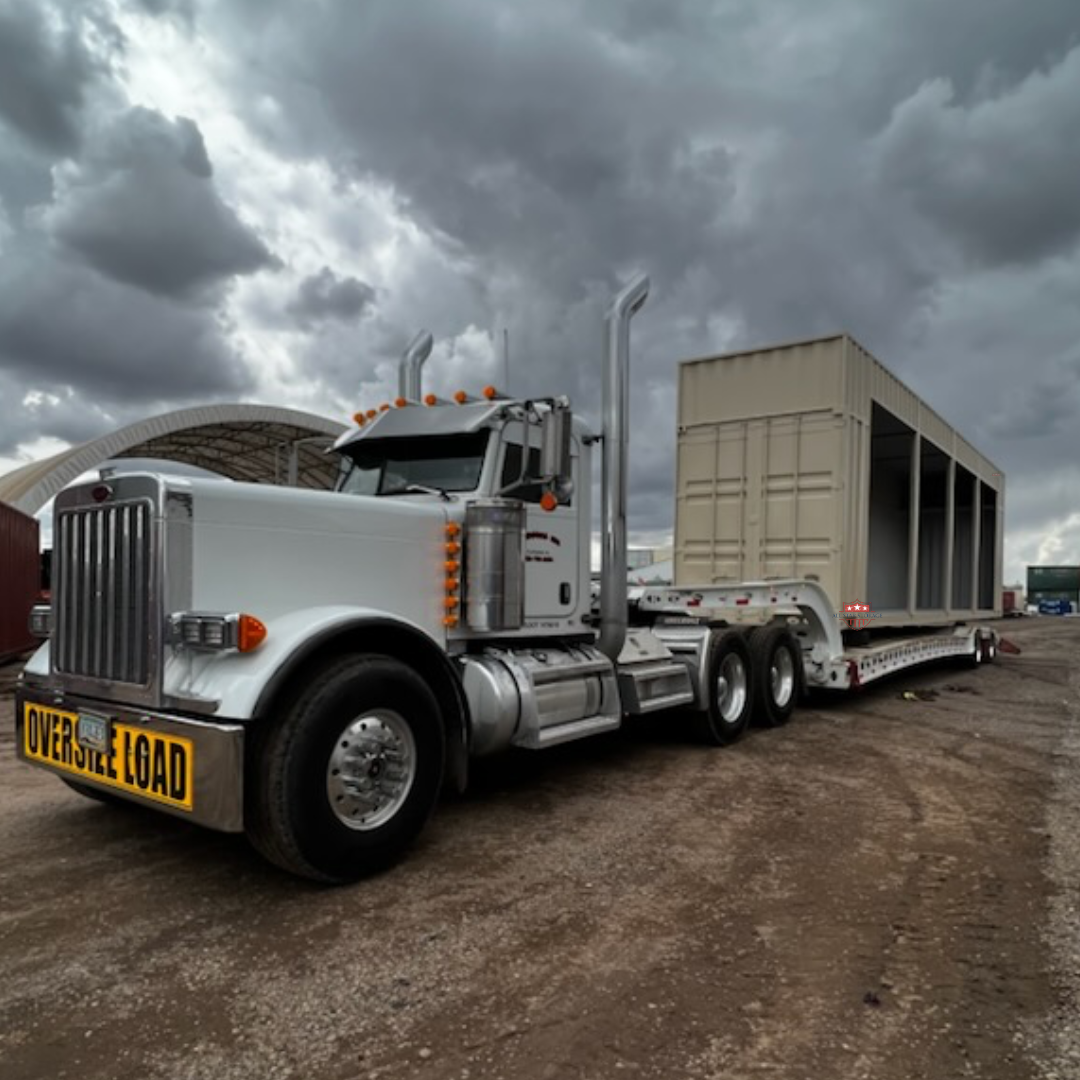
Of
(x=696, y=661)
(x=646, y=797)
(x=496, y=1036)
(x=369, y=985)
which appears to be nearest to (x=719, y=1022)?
(x=496, y=1036)

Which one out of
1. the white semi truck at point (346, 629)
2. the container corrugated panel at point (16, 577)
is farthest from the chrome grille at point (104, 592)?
the container corrugated panel at point (16, 577)

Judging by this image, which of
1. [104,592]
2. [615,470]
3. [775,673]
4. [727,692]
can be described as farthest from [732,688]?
[104,592]

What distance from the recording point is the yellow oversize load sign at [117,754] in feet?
11.1

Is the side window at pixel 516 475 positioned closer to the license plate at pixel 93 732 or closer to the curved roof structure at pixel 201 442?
the license plate at pixel 93 732

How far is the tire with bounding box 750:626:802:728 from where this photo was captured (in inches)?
297

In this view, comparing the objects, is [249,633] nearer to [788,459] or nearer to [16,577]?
[788,459]

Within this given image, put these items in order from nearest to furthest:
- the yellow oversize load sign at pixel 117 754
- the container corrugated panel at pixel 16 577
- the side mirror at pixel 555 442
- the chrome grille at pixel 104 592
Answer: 1. the yellow oversize load sign at pixel 117 754
2. the chrome grille at pixel 104 592
3. the side mirror at pixel 555 442
4. the container corrugated panel at pixel 16 577

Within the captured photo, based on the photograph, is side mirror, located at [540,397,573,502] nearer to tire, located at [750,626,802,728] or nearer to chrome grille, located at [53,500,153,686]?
chrome grille, located at [53,500,153,686]

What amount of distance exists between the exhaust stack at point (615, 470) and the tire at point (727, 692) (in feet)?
4.68

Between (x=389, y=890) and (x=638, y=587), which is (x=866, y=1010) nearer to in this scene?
(x=389, y=890)

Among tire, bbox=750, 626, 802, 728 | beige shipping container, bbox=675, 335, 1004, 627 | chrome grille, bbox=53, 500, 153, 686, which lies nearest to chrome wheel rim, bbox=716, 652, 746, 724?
tire, bbox=750, 626, 802, 728

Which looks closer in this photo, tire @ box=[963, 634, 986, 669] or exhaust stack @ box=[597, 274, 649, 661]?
exhaust stack @ box=[597, 274, 649, 661]

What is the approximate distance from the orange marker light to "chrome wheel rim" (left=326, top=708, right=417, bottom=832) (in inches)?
22.1

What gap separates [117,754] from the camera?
3.63 m
